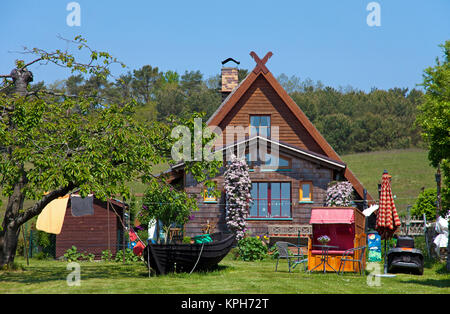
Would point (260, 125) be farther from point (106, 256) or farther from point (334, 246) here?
point (334, 246)

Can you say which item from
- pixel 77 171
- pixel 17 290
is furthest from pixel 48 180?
pixel 17 290

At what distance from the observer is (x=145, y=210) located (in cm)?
2398

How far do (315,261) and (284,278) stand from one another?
2420 mm

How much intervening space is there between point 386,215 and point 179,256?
19.4ft

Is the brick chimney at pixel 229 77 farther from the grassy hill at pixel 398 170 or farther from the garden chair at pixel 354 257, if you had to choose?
the grassy hill at pixel 398 170


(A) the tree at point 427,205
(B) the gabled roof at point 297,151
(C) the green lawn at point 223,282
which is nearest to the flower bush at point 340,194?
(B) the gabled roof at point 297,151

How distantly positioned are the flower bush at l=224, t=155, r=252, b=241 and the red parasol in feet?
29.5

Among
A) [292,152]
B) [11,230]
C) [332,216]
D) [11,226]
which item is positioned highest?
[292,152]

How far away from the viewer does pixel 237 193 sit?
A: 26.0 meters

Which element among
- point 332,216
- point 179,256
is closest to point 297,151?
point 332,216

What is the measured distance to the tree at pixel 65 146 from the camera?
15748 millimetres

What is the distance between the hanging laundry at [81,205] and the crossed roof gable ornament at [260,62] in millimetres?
10201
